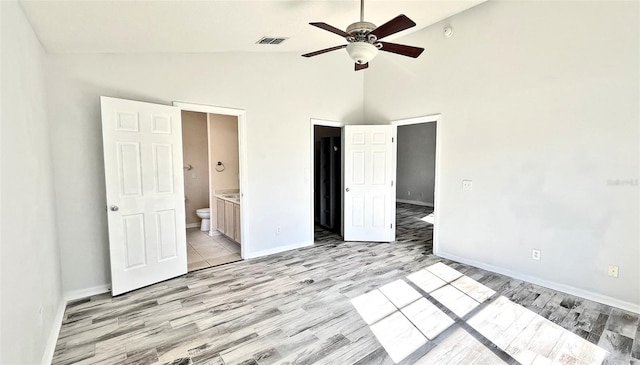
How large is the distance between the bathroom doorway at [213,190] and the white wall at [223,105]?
0.41 meters

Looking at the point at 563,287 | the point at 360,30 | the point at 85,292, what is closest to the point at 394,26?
the point at 360,30

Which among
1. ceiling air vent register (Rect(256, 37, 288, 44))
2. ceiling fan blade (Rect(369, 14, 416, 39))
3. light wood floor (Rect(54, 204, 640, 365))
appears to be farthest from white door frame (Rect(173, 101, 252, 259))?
ceiling fan blade (Rect(369, 14, 416, 39))

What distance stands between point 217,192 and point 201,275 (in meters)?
2.21

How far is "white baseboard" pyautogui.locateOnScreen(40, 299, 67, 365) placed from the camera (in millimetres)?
2014

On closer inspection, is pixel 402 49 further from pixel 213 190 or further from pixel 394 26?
pixel 213 190

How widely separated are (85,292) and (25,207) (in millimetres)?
1673

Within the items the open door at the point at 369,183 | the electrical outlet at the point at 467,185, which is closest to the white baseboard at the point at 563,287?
the electrical outlet at the point at 467,185

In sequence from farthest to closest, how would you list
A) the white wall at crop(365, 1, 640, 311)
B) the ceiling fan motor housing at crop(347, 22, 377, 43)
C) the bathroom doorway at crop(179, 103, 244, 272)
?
the bathroom doorway at crop(179, 103, 244, 272) → the white wall at crop(365, 1, 640, 311) → the ceiling fan motor housing at crop(347, 22, 377, 43)

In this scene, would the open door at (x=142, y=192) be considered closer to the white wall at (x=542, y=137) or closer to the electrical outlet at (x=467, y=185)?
the white wall at (x=542, y=137)

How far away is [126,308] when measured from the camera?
2795 mm

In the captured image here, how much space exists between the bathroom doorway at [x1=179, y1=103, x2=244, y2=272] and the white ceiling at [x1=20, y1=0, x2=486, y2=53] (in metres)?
1.38

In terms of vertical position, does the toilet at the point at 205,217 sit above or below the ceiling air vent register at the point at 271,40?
below

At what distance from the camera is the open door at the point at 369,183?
4.92 meters

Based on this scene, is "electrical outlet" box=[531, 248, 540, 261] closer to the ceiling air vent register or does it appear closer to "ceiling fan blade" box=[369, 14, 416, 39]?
"ceiling fan blade" box=[369, 14, 416, 39]
